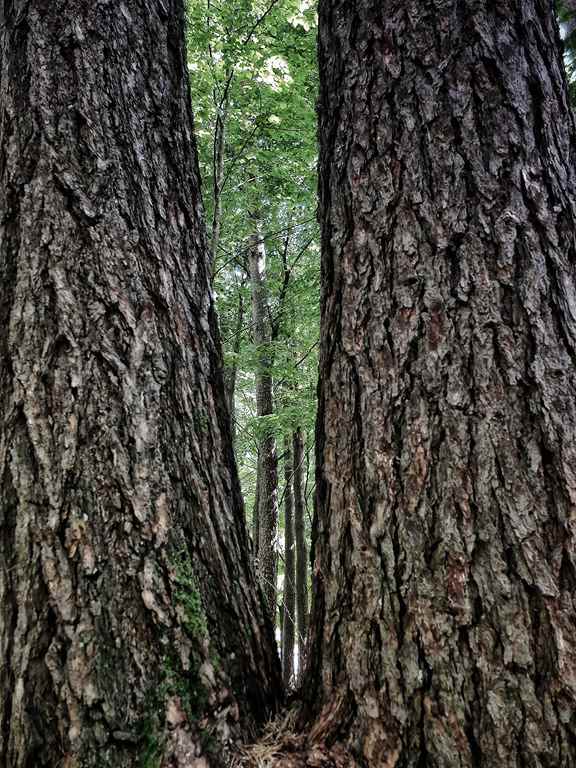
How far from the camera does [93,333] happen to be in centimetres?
151

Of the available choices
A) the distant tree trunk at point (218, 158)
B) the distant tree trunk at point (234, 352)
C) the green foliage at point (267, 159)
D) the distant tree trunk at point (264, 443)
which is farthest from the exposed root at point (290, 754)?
the distant tree trunk at point (234, 352)

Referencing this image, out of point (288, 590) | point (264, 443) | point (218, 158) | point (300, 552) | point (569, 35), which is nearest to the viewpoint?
point (569, 35)

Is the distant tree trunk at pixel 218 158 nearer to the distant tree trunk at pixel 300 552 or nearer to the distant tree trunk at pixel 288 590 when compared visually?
the distant tree trunk at pixel 300 552

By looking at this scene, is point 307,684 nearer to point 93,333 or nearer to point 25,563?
point 25,563

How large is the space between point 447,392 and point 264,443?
7339 mm

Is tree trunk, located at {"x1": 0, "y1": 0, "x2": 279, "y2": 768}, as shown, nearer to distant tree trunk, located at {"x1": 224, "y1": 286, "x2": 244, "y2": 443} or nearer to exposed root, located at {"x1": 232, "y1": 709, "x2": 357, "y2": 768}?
exposed root, located at {"x1": 232, "y1": 709, "x2": 357, "y2": 768}

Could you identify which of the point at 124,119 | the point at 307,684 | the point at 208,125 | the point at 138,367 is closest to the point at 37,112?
the point at 124,119

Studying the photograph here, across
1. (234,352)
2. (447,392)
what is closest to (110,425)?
(447,392)

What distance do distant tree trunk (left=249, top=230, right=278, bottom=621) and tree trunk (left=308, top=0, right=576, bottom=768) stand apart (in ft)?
20.4

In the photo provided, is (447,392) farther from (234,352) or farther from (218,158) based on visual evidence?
(234,352)

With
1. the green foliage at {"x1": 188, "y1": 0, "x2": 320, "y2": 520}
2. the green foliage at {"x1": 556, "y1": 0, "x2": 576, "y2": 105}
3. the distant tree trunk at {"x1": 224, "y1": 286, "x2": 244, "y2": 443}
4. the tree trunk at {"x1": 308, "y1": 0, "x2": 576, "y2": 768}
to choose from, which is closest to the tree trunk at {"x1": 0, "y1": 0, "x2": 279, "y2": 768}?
the tree trunk at {"x1": 308, "y1": 0, "x2": 576, "y2": 768}

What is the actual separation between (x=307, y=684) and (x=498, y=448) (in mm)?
805

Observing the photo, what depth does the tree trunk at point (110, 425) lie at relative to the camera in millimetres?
1280

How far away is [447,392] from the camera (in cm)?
132
